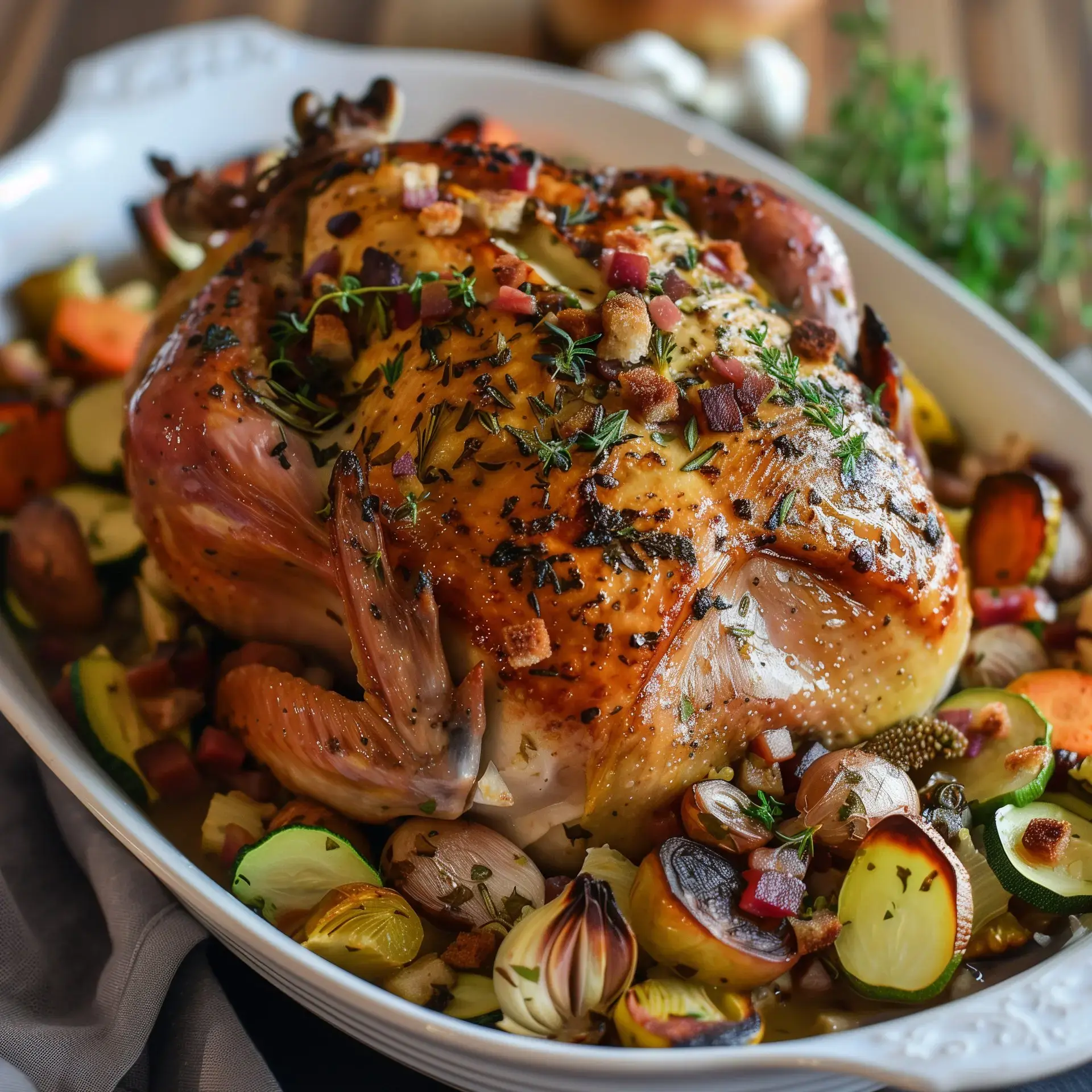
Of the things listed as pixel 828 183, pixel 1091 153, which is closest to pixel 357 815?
pixel 828 183

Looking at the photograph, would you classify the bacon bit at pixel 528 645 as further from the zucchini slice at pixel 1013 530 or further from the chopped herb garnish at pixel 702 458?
the zucchini slice at pixel 1013 530

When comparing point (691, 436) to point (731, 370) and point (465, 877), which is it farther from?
point (465, 877)

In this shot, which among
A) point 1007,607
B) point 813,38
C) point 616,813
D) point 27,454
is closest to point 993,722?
point 1007,607

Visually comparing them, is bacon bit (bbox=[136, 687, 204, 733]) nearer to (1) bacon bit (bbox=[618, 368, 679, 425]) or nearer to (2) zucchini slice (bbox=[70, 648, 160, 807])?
(2) zucchini slice (bbox=[70, 648, 160, 807])

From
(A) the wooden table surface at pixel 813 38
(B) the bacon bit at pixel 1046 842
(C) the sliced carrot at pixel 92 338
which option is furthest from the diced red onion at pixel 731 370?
(A) the wooden table surface at pixel 813 38

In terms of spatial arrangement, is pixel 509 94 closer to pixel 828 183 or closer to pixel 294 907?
pixel 828 183

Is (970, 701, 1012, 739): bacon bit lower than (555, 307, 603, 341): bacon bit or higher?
lower

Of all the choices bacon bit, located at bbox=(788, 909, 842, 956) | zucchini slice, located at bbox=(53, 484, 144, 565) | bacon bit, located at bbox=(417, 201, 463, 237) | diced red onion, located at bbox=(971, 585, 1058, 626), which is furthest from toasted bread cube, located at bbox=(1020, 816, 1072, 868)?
zucchini slice, located at bbox=(53, 484, 144, 565)
